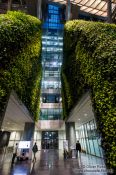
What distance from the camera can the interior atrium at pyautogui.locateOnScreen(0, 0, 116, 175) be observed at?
896cm

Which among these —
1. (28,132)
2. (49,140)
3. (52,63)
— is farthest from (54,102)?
(28,132)

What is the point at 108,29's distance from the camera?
9.03 m

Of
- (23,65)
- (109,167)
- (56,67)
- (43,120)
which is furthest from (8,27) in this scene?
(56,67)

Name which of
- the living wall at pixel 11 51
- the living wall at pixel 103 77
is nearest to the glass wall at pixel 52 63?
the living wall at pixel 11 51

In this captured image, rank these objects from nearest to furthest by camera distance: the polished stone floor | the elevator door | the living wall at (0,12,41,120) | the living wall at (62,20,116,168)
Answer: the living wall at (62,20,116,168) → the living wall at (0,12,41,120) → the polished stone floor → the elevator door

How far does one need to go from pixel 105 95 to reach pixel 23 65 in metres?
5.40

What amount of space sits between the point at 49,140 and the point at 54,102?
288 inches

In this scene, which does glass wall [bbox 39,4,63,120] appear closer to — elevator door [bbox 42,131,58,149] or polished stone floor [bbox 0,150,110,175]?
elevator door [bbox 42,131,58,149]

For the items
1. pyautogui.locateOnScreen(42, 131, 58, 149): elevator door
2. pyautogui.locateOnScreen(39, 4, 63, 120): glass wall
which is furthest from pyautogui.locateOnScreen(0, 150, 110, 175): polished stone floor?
pyautogui.locateOnScreen(42, 131, 58, 149): elevator door

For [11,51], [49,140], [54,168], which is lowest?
[49,140]

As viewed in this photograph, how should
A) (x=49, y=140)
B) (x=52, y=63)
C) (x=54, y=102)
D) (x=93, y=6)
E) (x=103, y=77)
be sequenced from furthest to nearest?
(x=52, y=63)
(x=54, y=102)
(x=49, y=140)
(x=93, y=6)
(x=103, y=77)

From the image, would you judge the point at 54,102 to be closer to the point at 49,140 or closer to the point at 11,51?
the point at 49,140

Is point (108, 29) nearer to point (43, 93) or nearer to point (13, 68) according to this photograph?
point (13, 68)

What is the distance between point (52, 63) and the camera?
4316 cm
